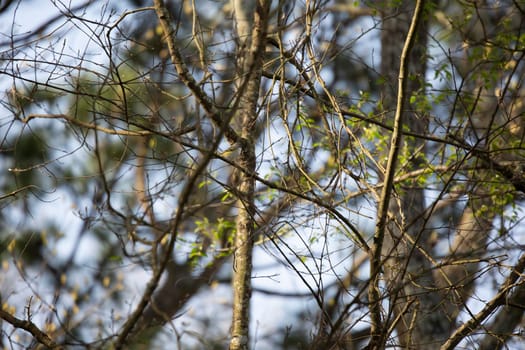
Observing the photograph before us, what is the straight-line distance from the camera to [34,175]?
6227mm

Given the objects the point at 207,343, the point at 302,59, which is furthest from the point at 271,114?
the point at 207,343

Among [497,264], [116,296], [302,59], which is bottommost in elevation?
[497,264]

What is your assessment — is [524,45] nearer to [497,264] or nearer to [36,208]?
[497,264]

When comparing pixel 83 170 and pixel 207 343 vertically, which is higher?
pixel 83 170

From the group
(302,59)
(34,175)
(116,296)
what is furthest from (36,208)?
(302,59)

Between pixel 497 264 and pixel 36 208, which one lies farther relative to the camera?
pixel 36 208

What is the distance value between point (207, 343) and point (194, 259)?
6.04 feet

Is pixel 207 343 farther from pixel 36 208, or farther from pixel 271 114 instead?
pixel 36 208

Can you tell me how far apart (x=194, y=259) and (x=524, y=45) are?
2.05m

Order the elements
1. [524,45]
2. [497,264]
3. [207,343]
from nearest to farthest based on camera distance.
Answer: [207,343], [497,264], [524,45]

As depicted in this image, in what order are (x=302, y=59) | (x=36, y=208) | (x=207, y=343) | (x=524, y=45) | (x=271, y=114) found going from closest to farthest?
(x=207, y=343), (x=302, y=59), (x=271, y=114), (x=524, y=45), (x=36, y=208)

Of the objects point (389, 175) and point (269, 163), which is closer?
point (389, 175)

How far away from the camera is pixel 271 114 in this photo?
2.65 metres

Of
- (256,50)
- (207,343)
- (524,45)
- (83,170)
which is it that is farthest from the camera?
(83,170)
